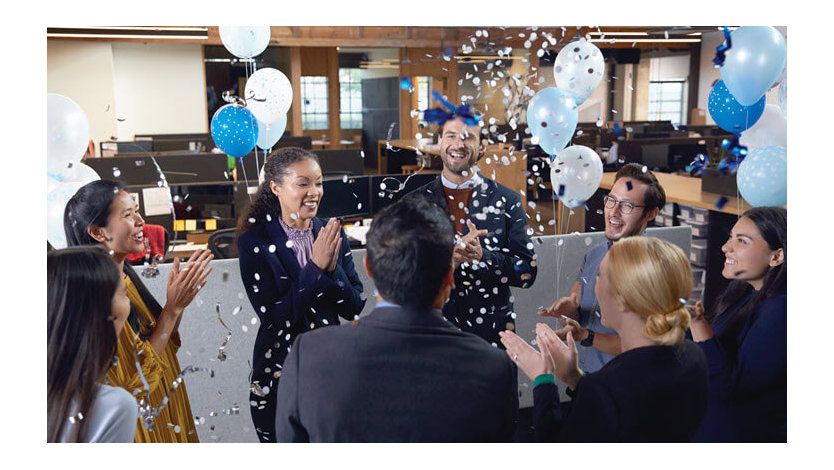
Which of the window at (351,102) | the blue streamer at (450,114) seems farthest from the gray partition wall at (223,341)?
the window at (351,102)

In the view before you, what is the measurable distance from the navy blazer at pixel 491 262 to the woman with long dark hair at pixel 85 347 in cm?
116

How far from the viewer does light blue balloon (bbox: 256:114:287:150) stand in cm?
274

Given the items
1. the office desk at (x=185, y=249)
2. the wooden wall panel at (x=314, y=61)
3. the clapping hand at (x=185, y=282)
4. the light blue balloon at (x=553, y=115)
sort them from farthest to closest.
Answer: the wooden wall panel at (x=314, y=61)
the office desk at (x=185, y=249)
the light blue balloon at (x=553, y=115)
the clapping hand at (x=185, y=282)

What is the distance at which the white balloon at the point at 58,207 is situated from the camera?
238 centimetres

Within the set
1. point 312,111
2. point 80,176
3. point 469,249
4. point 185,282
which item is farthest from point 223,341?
point 312,111

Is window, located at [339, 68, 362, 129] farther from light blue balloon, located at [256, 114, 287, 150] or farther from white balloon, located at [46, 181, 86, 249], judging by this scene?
white balloon, located at [46, 181, 86, 249]

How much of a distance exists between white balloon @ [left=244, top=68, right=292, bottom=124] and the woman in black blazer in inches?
12.1

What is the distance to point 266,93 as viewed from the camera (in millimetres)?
2639

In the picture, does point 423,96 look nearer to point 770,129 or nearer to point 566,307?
point 566,307

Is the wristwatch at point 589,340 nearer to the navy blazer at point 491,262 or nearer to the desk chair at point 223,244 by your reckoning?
the navy blazer at point 491,262
